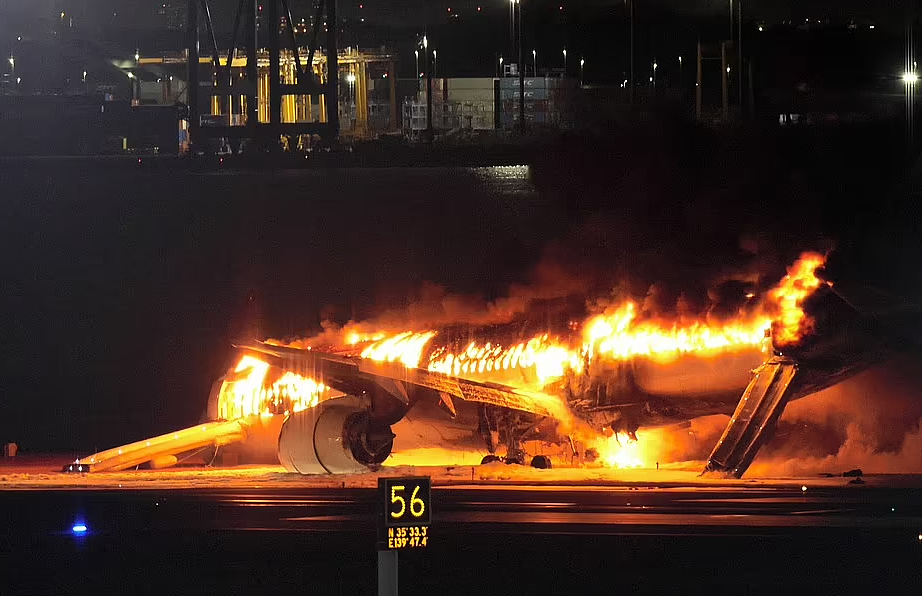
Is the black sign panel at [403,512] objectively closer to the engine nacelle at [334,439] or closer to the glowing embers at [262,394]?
the engine nacelle at [334,439]

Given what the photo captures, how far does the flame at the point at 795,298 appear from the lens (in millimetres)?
37656

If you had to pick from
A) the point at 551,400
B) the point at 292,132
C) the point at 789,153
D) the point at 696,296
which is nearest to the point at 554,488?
the point at 551,400

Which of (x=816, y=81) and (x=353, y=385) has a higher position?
(x=816, y=81)

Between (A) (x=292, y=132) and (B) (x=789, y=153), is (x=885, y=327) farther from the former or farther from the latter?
(A) (x=292, y=132)

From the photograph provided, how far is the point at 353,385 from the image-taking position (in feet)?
133

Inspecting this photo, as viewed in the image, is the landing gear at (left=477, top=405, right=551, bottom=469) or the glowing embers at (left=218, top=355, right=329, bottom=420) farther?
the glowing embers at (left=218, top=355, right=329, bottom=420)

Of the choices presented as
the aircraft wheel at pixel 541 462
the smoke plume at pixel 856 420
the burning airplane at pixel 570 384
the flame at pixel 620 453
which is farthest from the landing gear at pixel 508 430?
the smoke plume at pixel 856 420

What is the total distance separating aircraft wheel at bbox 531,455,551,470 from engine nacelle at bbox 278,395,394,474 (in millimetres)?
4357

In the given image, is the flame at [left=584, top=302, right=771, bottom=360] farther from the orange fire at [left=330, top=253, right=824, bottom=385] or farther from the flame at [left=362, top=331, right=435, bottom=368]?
the flame at [left=362, top=331, right=435, bottom=368]

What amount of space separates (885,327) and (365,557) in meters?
20.0

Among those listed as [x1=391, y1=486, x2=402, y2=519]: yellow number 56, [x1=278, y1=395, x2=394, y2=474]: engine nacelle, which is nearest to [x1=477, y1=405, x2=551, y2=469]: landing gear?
[x1=278, y1=395, x2=394, y2=474]: engine nacelle

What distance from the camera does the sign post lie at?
19.4m

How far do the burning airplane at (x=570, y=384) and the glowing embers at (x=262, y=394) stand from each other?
0.26 ft

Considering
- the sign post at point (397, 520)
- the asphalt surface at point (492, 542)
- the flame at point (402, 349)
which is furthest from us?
the flame at point (402, 349)
